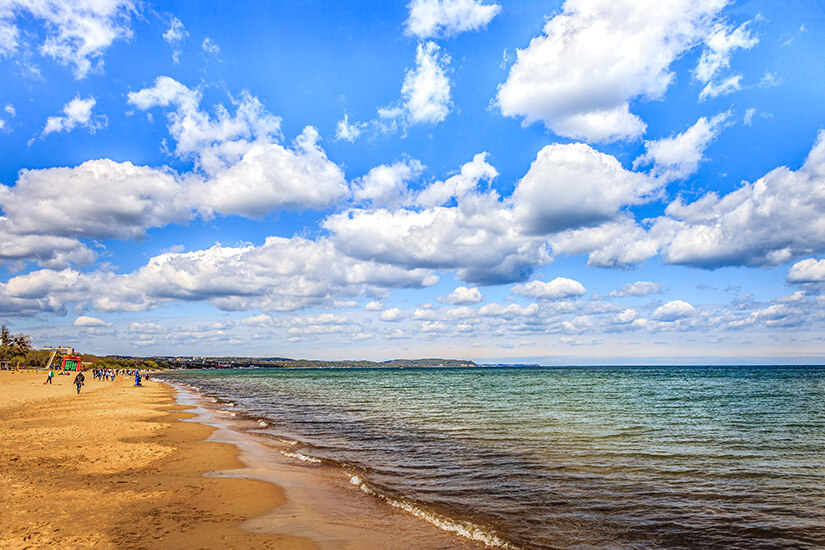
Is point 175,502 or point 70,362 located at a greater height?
point 175,502

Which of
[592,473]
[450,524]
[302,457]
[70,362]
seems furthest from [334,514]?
[70,362]

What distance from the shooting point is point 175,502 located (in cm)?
1047

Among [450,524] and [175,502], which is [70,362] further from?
[450,524]

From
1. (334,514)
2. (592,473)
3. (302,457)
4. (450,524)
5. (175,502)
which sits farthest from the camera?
(302,457)

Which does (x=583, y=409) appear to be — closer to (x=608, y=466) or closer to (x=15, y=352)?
(x=608, y=466)

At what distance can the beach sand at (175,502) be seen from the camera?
8.41 m

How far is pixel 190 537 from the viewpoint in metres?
8.41

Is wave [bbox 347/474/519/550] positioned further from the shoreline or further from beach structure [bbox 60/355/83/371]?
beach structure [bbox 60/355/83/371]

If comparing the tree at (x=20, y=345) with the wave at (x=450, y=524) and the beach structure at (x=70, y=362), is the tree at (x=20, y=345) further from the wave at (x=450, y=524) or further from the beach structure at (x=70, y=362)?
the wave at (x=450, y=524)

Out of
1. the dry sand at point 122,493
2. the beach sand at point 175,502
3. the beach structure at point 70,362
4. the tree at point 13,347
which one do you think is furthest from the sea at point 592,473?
the tree at point 13,347

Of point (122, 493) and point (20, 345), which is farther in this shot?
point (20, 345)

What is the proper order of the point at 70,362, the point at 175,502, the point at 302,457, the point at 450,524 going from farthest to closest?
the point at 70,362
the point at 302,457
the point at 175,502
the point at 450,524

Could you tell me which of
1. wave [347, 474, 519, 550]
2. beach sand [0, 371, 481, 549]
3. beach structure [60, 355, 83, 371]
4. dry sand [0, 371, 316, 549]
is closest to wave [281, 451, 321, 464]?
beach sand [0, 371, 481, 549]

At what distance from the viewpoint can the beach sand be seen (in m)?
8.41
